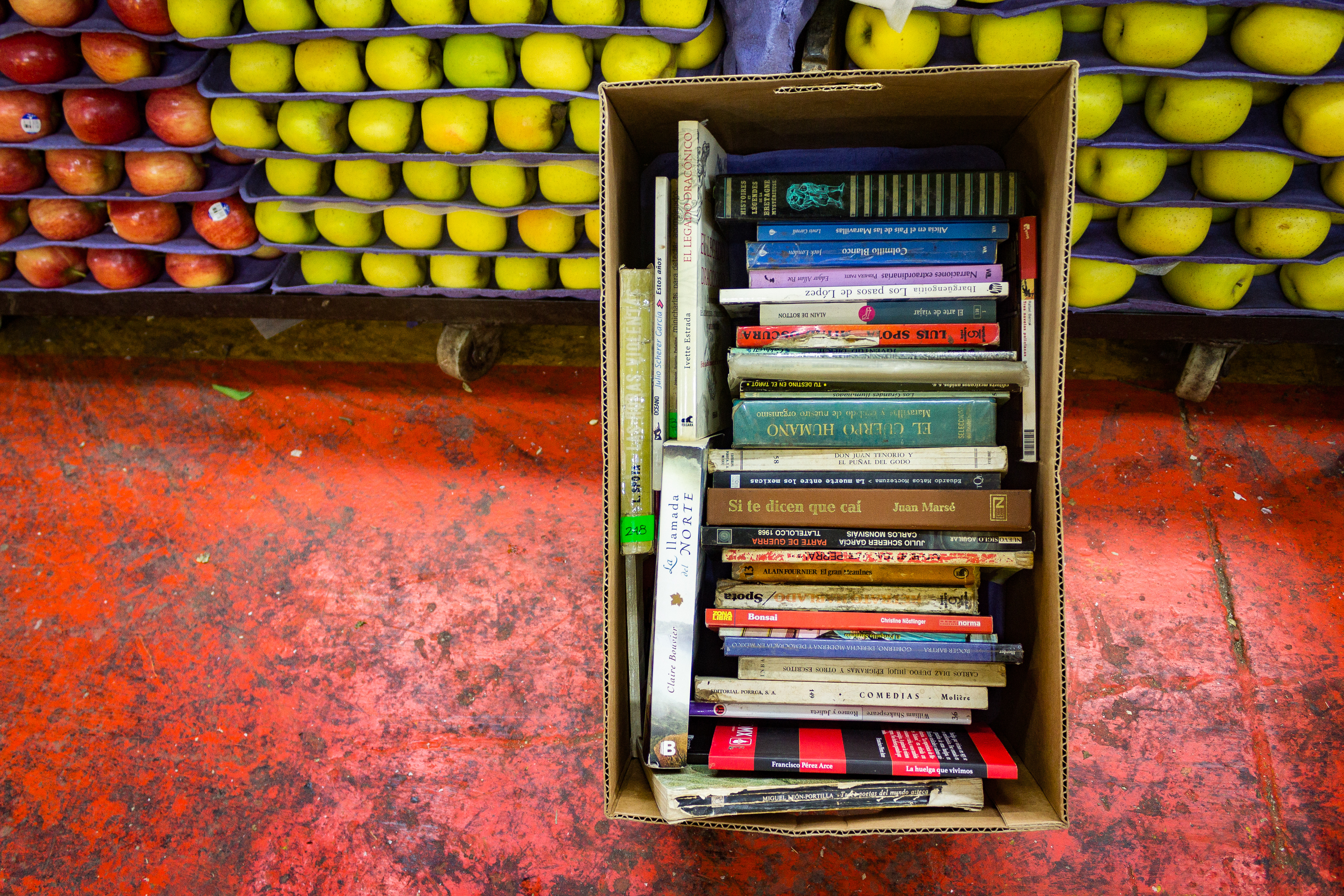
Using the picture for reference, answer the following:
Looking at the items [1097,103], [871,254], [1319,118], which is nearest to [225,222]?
[871,254]

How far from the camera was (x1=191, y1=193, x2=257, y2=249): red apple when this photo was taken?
171cm

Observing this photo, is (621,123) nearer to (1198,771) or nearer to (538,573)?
(538,573)

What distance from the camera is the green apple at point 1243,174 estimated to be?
4.29 ft

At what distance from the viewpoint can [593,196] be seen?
152 centimetres

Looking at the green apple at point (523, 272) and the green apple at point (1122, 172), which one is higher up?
the green apple at point (1122, 172)

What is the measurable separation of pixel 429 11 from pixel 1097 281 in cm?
141

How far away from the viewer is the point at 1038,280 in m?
1.11

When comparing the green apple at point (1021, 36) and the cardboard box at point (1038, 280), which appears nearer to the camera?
the cardboard box at point (1038, 280)

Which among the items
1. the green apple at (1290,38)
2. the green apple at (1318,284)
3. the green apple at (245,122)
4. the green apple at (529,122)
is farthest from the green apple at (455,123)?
the green apple at (1318,284)

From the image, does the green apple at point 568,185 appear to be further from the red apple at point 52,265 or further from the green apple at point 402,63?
the red apple at point 52,265

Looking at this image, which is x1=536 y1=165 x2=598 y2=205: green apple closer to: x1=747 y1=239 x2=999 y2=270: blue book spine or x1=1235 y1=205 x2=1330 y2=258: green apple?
x1=747 y1=239 x2=999 y2=270: blue book spine

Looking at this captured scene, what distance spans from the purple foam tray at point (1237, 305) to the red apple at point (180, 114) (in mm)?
1923

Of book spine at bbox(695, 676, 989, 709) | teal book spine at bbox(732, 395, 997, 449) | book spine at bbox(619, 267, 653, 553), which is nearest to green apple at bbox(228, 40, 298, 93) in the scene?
book spine at bbox(619, 267, 653, 553)

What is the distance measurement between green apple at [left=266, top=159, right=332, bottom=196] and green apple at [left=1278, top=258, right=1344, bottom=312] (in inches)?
79.3
